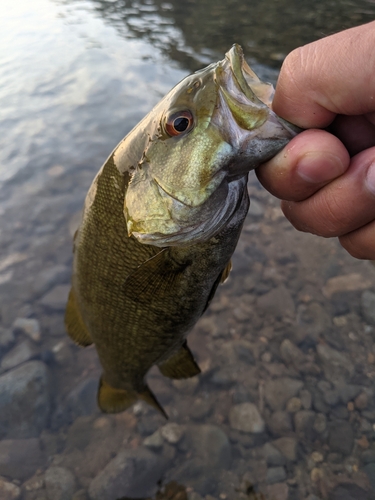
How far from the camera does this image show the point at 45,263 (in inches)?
195

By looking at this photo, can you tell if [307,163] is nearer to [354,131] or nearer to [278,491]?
[354,131]

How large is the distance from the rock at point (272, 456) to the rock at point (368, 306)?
5.34 feet

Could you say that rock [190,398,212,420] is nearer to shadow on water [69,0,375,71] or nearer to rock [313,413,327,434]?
rock [313,413,327,434]

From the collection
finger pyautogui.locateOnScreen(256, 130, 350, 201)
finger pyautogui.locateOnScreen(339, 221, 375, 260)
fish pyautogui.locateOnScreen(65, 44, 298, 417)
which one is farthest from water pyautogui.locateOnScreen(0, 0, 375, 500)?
finger pyautogui.locateOnScreen(256, 130, 350, 201)

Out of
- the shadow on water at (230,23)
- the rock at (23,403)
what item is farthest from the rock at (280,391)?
the shadow on water at (230,23)

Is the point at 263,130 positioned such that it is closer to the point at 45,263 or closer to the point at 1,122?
the point at 45,263

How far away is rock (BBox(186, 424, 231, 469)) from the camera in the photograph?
3291 millimetres

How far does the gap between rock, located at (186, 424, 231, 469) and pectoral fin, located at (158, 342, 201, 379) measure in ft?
3.16

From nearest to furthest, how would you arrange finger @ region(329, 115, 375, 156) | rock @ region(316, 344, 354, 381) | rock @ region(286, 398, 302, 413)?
finger @ region(329, 115, 375, 156)
rock @ region(286, 398, 302, 413)
rock @ region(316, 344, 354, 381)

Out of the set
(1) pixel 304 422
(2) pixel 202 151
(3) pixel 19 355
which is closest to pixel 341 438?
(1) pixel 304 422

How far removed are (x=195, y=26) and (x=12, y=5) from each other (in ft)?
23.0

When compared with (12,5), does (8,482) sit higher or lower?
lower

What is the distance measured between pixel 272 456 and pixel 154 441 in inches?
39.3

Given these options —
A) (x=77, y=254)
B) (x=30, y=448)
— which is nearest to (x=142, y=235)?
(x=77, y=254)
